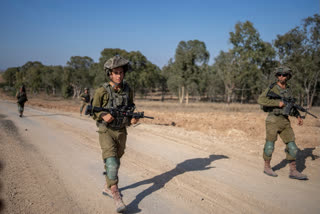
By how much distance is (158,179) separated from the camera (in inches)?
168

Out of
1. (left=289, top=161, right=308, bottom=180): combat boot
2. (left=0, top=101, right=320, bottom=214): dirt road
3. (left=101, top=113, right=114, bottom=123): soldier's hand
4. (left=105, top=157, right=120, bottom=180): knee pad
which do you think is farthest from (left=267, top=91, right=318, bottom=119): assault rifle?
(left=105, top=157, right=120, bottom=180): knee pad

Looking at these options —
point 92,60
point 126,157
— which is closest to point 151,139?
point 126,157

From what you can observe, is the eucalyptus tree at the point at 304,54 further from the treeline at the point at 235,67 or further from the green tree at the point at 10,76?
the green tree at the point at 10,76

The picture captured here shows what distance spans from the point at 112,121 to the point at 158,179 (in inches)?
70.0

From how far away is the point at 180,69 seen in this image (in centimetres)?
3192

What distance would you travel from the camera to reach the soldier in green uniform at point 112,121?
10.5ft

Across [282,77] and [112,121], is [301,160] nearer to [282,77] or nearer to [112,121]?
[282,77]

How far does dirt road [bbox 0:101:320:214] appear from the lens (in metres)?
3.28

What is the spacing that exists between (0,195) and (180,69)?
3007 cm

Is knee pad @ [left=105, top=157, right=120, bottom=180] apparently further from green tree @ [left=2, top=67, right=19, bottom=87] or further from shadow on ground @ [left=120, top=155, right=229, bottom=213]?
green tree @ [left=2, top=67, right=19, bottom=87]

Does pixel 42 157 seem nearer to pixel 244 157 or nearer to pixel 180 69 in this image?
pixel 244 157

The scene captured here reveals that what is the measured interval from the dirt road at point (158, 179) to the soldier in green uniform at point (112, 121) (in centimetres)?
61

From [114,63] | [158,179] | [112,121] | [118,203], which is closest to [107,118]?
[112,121]

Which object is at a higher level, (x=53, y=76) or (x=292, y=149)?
(x=53, y=76)
